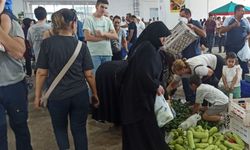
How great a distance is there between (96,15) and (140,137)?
1773 mm

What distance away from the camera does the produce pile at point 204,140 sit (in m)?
2.62

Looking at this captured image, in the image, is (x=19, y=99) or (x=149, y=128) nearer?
(x=19, y=99)

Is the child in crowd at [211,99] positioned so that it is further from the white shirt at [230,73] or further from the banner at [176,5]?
the banner at [176,5]

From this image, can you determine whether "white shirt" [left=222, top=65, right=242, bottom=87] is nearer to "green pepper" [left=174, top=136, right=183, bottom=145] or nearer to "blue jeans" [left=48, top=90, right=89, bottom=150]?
"green pepper" [left=174, top=136, right=183, bottom=145]

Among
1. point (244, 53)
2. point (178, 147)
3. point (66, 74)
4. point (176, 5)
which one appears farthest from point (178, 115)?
point (176, 5)

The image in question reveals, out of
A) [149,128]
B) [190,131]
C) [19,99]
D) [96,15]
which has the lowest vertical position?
[190,131]

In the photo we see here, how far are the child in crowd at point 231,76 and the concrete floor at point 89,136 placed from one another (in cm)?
156

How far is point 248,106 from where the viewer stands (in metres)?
2.47

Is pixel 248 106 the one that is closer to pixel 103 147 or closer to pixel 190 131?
pixel 190 131

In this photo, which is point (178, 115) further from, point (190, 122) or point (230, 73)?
point (230, 73)

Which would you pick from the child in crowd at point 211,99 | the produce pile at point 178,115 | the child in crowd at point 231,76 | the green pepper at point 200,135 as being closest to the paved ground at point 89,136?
the produce pile at point 178,115

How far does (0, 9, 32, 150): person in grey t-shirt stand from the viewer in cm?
195

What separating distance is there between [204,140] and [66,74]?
4.61ft

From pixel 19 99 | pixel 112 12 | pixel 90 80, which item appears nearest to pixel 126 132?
pixel 90 80
